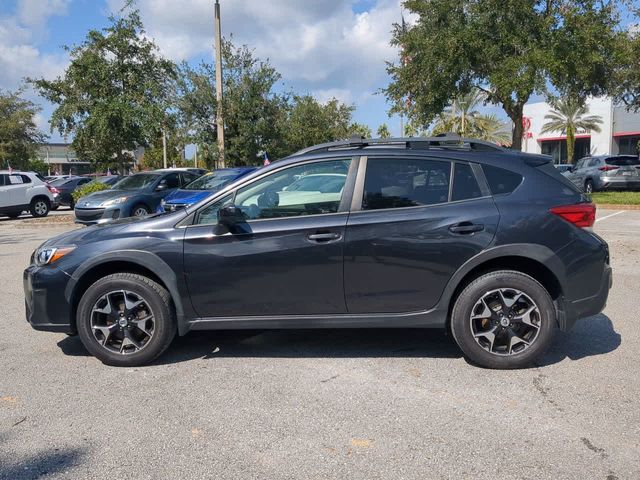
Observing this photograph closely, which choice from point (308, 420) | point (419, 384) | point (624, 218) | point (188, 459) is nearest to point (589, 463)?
point (419, 384)

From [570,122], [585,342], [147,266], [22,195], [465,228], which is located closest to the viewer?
[465,228]

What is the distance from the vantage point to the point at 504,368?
14.8 feet

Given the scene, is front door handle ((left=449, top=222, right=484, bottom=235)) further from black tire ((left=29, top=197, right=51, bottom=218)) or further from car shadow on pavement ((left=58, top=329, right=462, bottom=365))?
black tire ((left=29, top=197, right=51, bottom=218))

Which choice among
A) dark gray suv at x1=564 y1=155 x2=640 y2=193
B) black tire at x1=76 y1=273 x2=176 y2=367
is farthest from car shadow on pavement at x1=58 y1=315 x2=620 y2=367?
dark gray suv at x1=564 y1=155 x2=640 y2=193

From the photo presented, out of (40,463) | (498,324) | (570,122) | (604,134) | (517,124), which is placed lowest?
(40,463)

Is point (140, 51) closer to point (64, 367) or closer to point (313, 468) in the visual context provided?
point (64, 367)

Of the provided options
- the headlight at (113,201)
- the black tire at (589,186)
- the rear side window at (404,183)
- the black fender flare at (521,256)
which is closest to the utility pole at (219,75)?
the headlight at (113,201)

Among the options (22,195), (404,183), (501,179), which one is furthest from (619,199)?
(22,195)

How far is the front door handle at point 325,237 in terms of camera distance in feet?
14.6

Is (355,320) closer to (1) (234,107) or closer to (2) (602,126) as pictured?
(1) (234,107)

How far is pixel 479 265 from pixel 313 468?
2.14 metres

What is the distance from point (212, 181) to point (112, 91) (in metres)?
7.06

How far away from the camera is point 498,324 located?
4.48 meters

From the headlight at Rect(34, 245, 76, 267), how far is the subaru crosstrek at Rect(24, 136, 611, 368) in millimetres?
12
